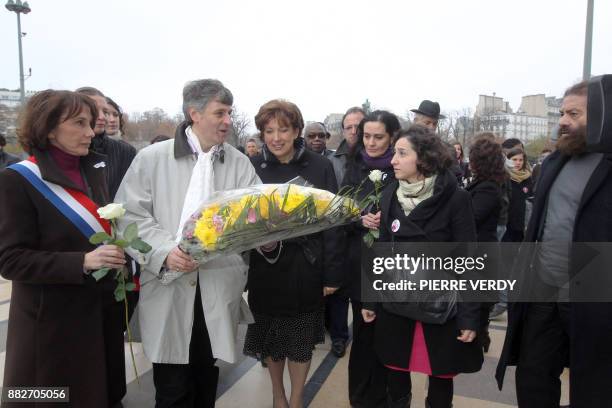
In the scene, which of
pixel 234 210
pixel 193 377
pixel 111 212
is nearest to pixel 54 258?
pixel 111 212

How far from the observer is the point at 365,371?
9.16 ft

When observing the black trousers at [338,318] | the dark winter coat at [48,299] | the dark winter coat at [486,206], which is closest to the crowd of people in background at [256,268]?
the dark winter coat at [48,299]

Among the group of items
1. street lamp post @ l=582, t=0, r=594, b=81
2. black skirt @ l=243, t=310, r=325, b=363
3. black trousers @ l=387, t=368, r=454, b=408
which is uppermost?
street lamp post @ l=582, t=0, r=594, b=81

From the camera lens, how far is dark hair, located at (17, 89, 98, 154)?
1899mm

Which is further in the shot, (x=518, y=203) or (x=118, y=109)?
(x=518, y=203)

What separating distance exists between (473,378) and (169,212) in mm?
2641

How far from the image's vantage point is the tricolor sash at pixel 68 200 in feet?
6.11

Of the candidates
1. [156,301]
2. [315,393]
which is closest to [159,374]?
[156,301]

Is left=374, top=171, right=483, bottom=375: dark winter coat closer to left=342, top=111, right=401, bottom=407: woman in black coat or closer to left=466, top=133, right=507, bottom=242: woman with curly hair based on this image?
left=342, top=111, right=401, bottom=407: woman in black coat

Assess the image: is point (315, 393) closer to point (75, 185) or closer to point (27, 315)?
point (27, 315)

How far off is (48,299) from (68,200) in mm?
455

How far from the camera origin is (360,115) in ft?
13.5

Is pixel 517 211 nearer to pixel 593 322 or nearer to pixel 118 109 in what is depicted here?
pixel 593 322

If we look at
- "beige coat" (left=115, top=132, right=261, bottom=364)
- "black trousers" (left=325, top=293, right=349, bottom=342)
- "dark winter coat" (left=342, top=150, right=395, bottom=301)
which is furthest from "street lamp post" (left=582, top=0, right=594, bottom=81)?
"beige coat" (left=115, top=132, right=261, bottom=364)
